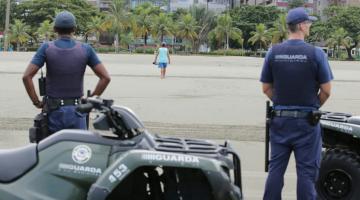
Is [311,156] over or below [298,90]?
below

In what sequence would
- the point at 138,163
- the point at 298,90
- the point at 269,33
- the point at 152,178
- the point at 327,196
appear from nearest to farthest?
1. the point at 138,163
2. the point at 152,178
3. the point at 298,90
4. the point at 327,196
5. the point at 269,33

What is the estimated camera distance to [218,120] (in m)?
11.7

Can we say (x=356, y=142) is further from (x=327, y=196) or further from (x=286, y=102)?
(x=286, y=102)

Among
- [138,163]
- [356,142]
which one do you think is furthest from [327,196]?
[138,163]

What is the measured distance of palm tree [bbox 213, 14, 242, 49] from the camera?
324ft

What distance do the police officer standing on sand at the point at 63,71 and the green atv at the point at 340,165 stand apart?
2.19 meters

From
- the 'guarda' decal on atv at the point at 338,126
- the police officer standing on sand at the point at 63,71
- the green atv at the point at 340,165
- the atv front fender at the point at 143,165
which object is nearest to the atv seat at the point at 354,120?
the green atv at the point at 340,165

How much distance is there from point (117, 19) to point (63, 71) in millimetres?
93444

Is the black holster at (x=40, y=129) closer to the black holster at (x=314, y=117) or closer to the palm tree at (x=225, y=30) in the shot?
the black holster at (x=314, y=117)

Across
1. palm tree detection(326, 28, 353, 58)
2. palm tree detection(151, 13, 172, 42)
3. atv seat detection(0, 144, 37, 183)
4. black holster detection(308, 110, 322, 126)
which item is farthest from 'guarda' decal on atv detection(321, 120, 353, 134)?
palm tree detection(326, 28, 353, 58)

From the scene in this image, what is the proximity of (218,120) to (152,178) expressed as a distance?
8207 mm

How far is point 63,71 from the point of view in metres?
5.15

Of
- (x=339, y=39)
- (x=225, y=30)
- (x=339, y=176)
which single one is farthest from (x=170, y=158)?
(x=339, y=39)

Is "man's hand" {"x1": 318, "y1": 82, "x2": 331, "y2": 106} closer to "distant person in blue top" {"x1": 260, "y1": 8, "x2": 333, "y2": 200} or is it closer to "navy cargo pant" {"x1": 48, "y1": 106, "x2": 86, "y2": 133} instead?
"distant person in blue top" {"x1": 260, "y1": 8, "x2": 333, "y2": 200}
